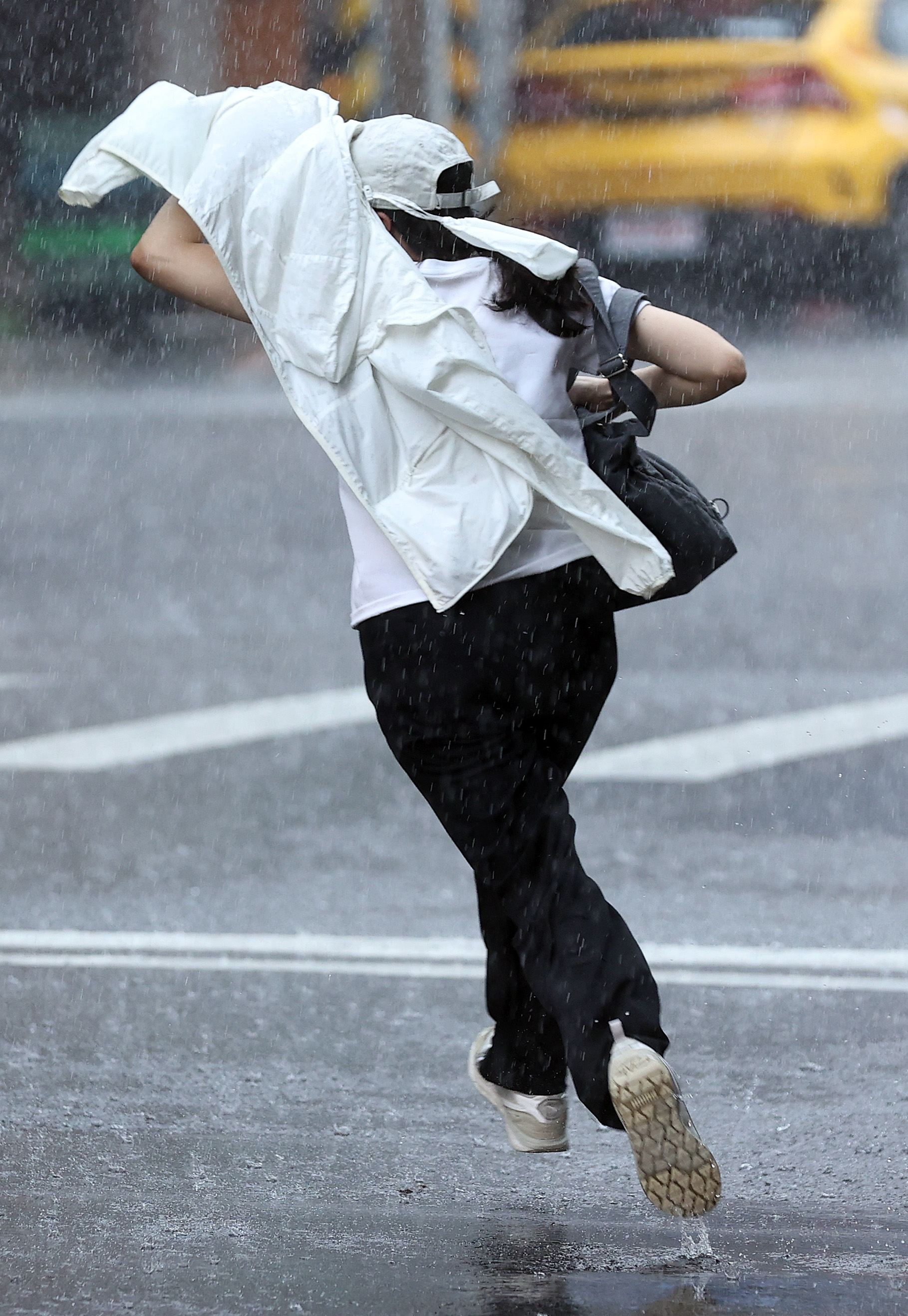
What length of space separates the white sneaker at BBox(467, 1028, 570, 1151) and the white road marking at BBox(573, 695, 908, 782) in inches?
110

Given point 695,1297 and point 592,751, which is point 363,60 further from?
point 695,1297

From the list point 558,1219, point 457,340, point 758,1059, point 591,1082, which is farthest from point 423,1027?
point 457,340

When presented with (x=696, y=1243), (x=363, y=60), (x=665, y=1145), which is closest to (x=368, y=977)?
(x=696, y=1243)

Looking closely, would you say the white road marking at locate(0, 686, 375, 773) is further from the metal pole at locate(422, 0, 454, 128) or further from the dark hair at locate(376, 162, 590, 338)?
the metal pole at locate(422, 0, 454, 128)

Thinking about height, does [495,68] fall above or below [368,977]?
below

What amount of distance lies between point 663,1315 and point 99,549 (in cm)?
710

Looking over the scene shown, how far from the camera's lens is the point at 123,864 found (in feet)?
18.9

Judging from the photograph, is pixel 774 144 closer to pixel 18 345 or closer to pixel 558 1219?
pixel 18 345

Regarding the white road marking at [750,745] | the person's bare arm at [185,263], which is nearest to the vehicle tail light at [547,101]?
the white road marking at [750,745]

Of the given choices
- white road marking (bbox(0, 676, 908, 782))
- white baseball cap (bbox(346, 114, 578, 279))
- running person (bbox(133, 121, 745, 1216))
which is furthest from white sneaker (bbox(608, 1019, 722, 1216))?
white road marking (bbox(0, 676, 908, 782))

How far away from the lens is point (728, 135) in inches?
571

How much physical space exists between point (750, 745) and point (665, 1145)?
12.2ft

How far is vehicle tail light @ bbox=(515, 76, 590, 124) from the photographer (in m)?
15.1

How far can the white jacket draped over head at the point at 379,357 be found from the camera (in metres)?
3.18
